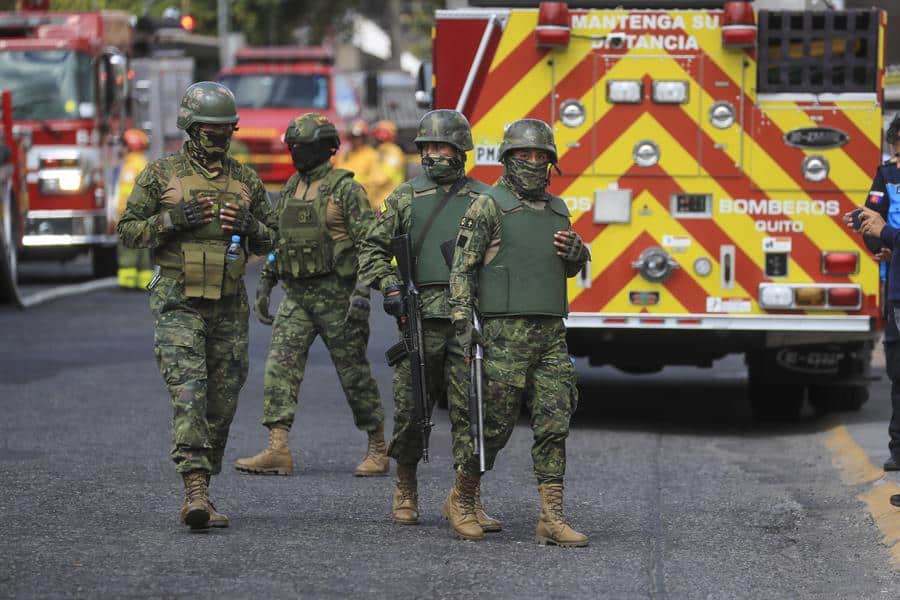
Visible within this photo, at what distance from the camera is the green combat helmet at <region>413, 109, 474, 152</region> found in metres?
8.91

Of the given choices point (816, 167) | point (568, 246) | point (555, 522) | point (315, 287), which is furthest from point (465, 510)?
point (816, 167)

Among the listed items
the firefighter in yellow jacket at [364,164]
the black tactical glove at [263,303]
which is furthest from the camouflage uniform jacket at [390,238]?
the firefighter in yellow jacket at [364,164]

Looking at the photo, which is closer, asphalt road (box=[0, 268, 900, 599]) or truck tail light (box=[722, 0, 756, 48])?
asphalt road (box=[0, 268, 900, 599])

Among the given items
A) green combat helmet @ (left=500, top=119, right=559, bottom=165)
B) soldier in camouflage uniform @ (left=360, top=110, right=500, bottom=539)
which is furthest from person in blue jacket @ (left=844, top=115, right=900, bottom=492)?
soldier in camouflage uniform @ (left=360, top=110, right=500, bottom=539)

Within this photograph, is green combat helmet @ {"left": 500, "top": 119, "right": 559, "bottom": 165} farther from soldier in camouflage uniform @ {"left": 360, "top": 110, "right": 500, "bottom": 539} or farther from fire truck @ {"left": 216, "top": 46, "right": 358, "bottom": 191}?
fire truck @ {"left": 216, "top": 46, "right": 358, "bottom": 191}

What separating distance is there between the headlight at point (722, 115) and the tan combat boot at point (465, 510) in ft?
14.0

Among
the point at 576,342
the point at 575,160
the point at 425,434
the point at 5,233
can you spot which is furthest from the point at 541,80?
the point at 5,233

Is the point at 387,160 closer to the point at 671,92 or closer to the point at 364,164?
the point at 364,164

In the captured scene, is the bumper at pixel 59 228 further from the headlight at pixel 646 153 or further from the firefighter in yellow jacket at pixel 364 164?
the headlight at pixel 646 153

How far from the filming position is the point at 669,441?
12812 mm

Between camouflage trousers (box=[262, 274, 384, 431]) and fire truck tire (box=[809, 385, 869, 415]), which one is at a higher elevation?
camouflage trousers (box=[262, 274, 384, 431])

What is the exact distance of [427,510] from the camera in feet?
31.5

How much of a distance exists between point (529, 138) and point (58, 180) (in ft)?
49.9

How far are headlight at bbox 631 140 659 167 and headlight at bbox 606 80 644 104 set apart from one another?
27 cm
